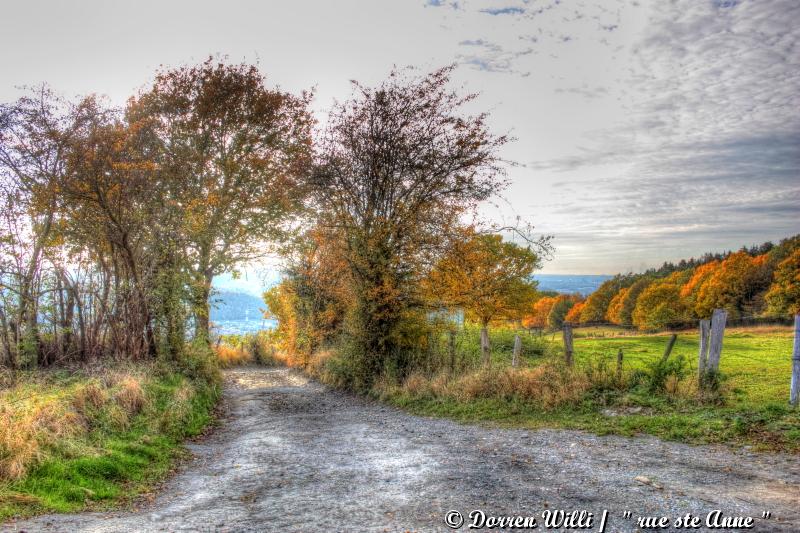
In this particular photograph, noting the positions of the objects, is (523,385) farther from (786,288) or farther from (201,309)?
(786,288)

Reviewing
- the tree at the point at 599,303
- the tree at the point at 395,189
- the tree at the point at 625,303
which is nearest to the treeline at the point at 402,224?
the tree at the point at 395,189

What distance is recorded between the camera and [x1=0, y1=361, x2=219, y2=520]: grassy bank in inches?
259

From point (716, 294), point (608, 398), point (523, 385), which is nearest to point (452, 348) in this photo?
point (523, 385)

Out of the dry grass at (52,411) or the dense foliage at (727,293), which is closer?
the dry grass at (52,411)

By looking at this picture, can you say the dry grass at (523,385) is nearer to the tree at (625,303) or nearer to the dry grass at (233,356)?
the dry grass at (233,356)

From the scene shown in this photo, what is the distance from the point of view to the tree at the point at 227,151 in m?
21.9

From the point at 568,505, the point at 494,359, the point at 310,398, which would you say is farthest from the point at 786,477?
the point at 310,398

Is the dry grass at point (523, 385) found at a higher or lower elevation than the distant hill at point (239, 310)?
lower

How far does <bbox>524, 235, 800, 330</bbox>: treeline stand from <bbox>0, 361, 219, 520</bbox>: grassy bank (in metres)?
40.0

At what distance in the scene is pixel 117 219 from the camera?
1540 centimetres

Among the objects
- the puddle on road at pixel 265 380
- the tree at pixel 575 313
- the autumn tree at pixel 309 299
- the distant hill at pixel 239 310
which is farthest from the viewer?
the tree at pixel 575 313

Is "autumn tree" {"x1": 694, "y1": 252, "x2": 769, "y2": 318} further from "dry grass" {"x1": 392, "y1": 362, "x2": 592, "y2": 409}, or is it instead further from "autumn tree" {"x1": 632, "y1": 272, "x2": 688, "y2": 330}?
"dry grass" {"x1": 392, "y1": 362, "x2": 592, "y2": 409}

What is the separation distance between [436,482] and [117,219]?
12.9 meters

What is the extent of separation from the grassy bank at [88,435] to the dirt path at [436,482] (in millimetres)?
590
